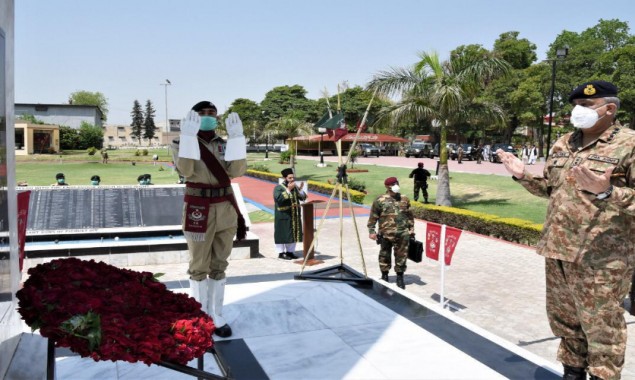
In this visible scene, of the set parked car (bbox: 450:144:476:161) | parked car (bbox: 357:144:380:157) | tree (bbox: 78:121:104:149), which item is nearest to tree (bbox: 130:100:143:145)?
tree (bbox: 78:121:104:149)

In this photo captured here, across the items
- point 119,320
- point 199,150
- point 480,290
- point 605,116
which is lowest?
point 480,290

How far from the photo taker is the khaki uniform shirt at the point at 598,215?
3.18 m

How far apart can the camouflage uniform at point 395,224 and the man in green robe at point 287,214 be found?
7.67ft

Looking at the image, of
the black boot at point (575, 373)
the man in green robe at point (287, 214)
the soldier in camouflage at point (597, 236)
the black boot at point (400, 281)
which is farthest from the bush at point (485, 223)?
the soldier in camouflage at point (597, 236)

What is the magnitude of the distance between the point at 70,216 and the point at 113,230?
0.83 m

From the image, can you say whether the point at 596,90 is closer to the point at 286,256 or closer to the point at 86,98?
the point at 286,256

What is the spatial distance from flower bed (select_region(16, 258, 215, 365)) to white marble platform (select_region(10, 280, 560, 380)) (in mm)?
1102

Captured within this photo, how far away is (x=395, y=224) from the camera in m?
7.56

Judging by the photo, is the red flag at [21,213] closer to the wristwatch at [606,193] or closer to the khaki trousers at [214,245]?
the khaki trousers at [214,245]

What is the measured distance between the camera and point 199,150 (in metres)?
4.22

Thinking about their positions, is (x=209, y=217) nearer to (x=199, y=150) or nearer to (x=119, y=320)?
(x=199, y=150)

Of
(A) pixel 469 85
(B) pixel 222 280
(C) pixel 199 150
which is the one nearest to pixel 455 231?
(B) pixel 222 280

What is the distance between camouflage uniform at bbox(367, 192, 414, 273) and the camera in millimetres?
7570

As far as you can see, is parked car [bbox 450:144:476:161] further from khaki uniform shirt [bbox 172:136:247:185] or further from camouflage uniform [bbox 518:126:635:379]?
camouflage uniform [bbox 518:126:635:379]
